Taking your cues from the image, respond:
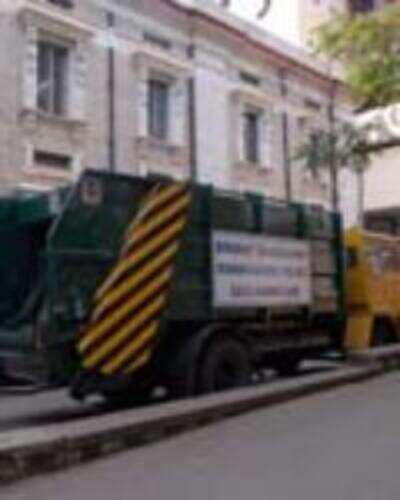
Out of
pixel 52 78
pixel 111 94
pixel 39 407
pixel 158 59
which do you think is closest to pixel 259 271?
pixel 39 407

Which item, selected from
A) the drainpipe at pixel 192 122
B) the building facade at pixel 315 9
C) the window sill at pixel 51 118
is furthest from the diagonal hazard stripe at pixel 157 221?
the building facade at pixel 315 9

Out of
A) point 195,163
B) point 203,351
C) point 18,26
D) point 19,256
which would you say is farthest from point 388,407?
point 195,163

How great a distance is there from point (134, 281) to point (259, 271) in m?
2.17

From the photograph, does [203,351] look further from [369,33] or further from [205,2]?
[205,2]

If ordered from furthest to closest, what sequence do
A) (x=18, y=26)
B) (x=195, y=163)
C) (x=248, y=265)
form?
(x=195, y=163), (x=18, y=26), (x=248, y=265)

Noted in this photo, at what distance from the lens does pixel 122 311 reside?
1368 centimetres

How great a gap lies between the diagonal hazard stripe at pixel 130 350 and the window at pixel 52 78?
1445cm

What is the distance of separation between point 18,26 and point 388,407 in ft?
49.5

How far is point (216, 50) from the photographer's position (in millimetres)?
33594

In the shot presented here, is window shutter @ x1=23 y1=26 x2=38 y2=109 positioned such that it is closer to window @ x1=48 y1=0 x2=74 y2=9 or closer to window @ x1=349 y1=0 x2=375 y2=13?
window @ x1=48 y1=0 x2=74 y2=9

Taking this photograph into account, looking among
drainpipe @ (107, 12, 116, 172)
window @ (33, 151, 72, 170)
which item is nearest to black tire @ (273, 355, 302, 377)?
window @ (33, 151, 72, 170)

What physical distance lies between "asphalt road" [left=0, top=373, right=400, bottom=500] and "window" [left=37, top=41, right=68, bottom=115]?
51.4ft

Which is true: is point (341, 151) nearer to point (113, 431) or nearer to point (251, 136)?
point (251, 136)

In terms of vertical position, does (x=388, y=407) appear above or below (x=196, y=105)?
below
